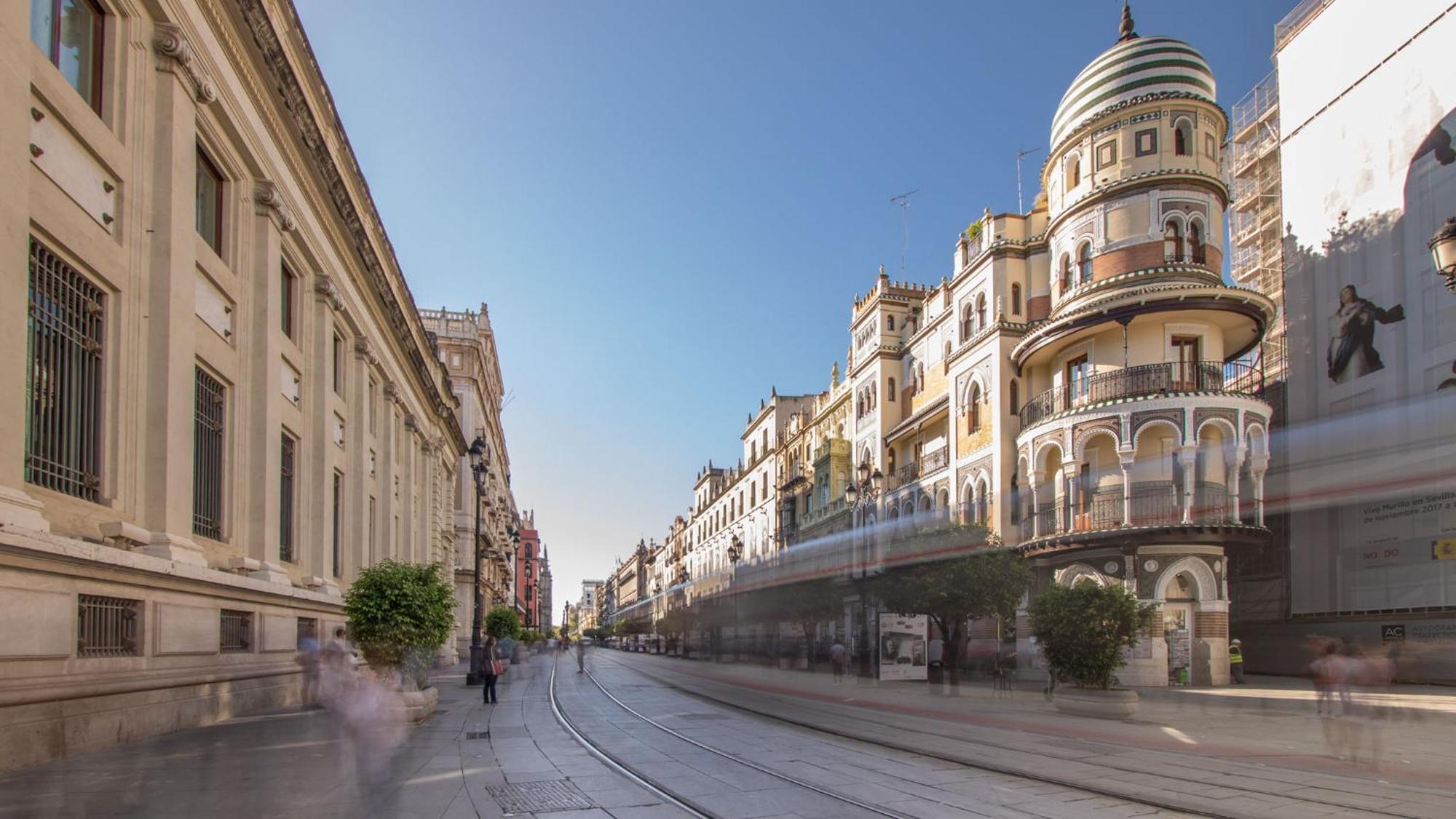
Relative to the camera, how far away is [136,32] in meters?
14.9

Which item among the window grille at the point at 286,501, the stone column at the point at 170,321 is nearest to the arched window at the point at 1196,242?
the window grille at the point at 286,501

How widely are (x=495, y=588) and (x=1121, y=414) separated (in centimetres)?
5967

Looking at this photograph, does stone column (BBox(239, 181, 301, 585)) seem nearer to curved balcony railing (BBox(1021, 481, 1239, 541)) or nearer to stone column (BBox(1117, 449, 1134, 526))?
curved balcony railing (BBox(1021, 481, 1239, 541))

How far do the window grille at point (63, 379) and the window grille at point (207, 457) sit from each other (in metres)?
3.40

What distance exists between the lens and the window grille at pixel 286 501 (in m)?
23.6

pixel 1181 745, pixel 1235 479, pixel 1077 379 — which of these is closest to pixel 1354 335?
pixel 1235 479

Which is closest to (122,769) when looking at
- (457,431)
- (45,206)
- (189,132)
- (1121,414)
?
(45,206)

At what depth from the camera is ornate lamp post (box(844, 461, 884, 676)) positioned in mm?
34312

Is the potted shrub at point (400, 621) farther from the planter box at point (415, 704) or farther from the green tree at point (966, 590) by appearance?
the green tree at point (966, 590)

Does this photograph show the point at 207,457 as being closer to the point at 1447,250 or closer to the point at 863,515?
the point at 1447,250

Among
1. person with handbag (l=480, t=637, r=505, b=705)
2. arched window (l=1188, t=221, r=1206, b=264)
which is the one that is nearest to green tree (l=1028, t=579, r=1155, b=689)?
person with handbag (l=480, t=637, r=505, b=705)

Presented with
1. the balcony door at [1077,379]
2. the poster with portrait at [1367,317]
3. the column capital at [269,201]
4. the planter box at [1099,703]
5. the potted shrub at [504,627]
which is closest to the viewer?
the planter box at [1099,703]

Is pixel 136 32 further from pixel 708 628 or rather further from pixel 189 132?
pixel 708 628

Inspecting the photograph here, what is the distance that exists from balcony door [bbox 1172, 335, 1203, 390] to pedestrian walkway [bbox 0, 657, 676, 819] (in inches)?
1019
